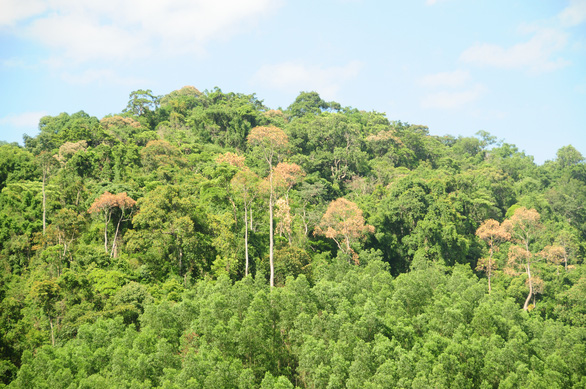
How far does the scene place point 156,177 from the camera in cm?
3406

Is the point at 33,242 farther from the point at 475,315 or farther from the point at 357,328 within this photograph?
the point at 475,315

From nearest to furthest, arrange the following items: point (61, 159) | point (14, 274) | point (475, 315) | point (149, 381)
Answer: point (149, 381), point (475, 315), point (14, 274), point (61, 159)

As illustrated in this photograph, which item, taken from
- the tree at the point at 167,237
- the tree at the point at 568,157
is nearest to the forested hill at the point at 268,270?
the tree at the point at 167,237

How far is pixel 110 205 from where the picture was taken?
2655 centimetres

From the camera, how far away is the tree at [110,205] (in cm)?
2636

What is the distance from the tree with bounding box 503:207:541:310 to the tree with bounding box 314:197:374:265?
11912 millimetres

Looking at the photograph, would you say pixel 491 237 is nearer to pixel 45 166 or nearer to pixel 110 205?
pixel 110 205

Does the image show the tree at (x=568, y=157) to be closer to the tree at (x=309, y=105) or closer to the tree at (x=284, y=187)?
the tree at (x=309, y=105)

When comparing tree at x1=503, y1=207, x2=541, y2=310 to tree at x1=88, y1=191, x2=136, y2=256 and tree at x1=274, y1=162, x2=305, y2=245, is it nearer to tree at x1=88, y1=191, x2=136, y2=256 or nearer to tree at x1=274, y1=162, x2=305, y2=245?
tree at x1=274, y1=162, x2=305, y2=245

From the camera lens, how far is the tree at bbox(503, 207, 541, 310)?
3409 cm

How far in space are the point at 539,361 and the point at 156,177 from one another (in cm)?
2554

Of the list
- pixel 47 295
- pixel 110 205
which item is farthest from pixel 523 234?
pixel 47 295

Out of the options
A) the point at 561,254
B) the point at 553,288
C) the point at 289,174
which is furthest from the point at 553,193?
the point at 289,174

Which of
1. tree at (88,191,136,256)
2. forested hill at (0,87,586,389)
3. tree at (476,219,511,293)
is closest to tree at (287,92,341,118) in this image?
forested hill at (0,87,586,389)
